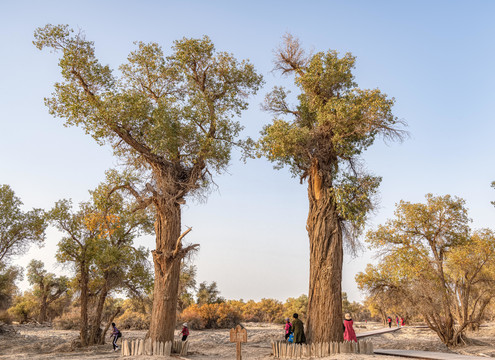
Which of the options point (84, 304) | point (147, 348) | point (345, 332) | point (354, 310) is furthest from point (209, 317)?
point (354, 310)

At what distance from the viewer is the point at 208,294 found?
128ft

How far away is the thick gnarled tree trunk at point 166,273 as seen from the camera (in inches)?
492

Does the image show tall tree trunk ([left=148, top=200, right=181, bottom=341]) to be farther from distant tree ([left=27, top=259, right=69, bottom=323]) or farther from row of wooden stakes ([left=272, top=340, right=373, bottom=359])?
distant tree ([left=27, top=259, right=69, bottom=323])

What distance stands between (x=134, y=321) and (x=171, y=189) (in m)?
22.4

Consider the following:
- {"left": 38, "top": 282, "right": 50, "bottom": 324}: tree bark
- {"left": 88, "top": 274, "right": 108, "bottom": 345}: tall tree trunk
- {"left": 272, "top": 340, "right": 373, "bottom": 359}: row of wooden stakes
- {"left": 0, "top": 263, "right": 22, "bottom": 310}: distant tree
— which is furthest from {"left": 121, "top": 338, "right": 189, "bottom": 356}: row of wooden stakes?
{"left": 38, "top": 282, "right": 50, "bottom": 324}: tree bark

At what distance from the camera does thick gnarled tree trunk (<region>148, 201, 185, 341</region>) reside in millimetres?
12484

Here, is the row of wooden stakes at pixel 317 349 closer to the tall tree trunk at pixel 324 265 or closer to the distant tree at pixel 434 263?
the tall tree trunk at pixel 324 265

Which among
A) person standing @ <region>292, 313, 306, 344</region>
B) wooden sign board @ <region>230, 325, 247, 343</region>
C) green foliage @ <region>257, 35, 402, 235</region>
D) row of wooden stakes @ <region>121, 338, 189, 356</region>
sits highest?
green foliage @ <region>257, 35, 402, 235</region>

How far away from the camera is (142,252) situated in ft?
66.6

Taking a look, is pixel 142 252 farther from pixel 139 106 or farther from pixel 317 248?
pixel 317 248

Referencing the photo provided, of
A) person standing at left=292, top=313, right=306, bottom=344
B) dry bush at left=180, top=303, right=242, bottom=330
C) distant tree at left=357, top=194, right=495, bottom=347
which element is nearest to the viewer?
person standing at left=292, top=313, right=306, bottom=344

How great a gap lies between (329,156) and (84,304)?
43.5ft

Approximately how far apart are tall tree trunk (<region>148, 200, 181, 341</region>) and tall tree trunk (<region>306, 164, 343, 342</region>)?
4716mm

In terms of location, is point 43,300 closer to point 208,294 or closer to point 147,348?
point 208,294
